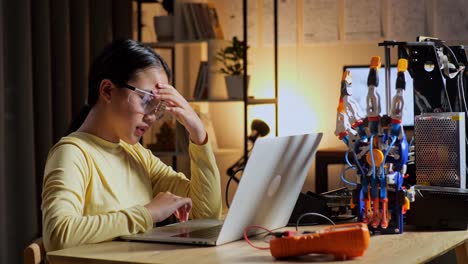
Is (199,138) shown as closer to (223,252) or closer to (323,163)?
(223,252)

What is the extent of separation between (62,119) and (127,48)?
208cm

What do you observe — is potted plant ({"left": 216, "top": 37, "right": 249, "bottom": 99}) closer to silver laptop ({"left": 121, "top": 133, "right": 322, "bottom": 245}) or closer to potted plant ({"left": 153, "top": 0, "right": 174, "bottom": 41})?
potted plant ({"left": 153, "top": 0, "right": 174, "bottom": 41})

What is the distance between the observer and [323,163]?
414cm

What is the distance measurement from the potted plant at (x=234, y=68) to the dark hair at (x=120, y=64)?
2253mm

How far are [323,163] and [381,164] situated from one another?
2489 mm

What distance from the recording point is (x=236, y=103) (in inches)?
182

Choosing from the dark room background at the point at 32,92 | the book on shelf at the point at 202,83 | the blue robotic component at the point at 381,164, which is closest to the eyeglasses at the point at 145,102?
the blue robotic component at the point at 381,164

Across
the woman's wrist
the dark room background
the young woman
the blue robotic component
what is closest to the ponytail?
the young woman

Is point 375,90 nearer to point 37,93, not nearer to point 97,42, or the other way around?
point 37,93

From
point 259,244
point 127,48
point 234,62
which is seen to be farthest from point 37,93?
point 259,244

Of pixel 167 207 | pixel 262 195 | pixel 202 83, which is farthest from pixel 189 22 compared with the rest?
pixel 262 195

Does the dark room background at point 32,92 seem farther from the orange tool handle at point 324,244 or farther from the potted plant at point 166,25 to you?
the orange tool handle at point 324,244

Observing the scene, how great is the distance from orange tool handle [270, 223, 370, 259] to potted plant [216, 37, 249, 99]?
278cm

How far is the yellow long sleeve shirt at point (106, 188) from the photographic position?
1632 millimetres
